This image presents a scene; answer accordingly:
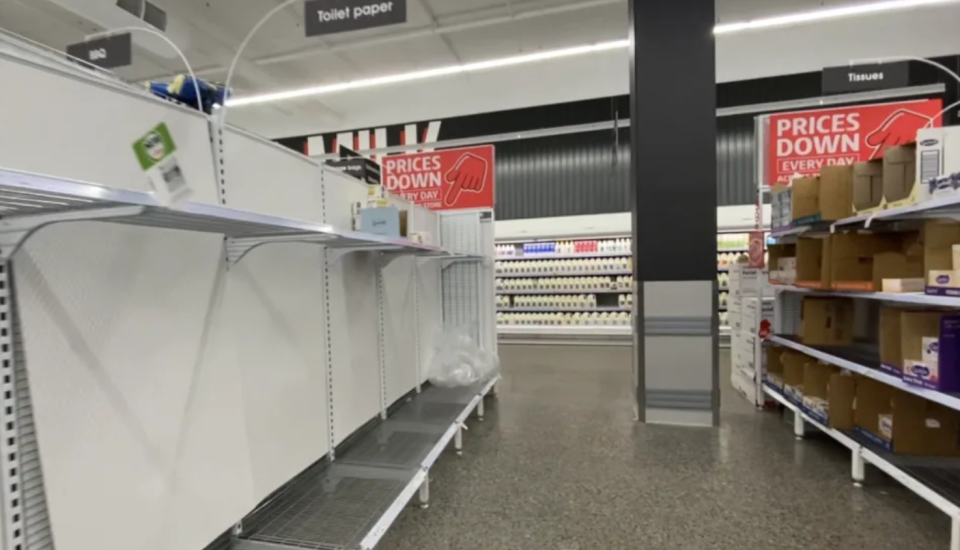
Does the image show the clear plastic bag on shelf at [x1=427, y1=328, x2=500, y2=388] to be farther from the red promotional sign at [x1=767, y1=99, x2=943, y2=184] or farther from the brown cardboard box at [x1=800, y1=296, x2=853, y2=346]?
the red promotional sign at [x1=767, y1=99, x2=943, y2=184]

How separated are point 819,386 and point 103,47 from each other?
695cm

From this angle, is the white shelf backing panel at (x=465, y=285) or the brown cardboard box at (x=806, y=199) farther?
the white shelf backing panel at (x=465, y=285)

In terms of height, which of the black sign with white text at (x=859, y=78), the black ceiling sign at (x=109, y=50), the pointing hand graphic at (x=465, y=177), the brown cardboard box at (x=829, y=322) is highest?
the black ceiling sign at (x=109, y=50)

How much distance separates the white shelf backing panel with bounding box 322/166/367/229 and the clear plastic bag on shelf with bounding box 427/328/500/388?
69.1 inches

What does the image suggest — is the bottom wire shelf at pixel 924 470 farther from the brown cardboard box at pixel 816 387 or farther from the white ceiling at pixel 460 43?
the white ceiling at pixel 460 43

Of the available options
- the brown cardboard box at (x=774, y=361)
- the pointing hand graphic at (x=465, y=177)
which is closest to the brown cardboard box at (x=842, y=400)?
the brown cardboard box at (x=774, y=361)

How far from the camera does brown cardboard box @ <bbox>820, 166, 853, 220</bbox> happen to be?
3172 millimetres

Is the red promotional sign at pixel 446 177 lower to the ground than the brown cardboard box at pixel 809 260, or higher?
higher

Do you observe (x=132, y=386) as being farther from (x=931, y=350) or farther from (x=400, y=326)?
(x=931, y=350)

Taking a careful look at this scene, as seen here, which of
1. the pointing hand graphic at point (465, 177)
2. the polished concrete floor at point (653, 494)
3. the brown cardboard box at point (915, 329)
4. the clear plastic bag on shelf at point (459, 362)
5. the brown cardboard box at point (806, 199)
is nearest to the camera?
the polished concrete floor at point (653, 494)

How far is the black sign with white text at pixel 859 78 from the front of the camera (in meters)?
4.84

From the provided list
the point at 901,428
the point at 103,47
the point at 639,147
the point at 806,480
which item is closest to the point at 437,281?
the point at 639,147

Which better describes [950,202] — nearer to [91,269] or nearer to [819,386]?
[819,386]

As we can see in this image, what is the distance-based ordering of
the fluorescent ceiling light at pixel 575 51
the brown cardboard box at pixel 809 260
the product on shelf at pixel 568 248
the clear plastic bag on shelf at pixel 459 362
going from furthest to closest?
1. the product on shelf at pixel 568 248
2. the fluorescent ceiling light at pixel 575 51
3. the clear plastic bag on shelf at pixel 459 362
4. the brown cardboard box at pixel 809 260
